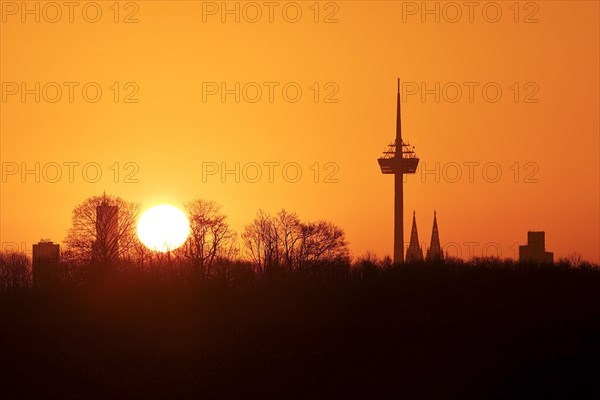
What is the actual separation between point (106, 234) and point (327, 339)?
223ft

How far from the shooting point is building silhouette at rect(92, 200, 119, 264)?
136 meters

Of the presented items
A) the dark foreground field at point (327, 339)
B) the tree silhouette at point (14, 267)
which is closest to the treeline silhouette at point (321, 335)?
the dark foreground field at point (327, 339)

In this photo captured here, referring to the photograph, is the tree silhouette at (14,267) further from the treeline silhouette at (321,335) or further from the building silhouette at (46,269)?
the treeline silhouette at (321,335)

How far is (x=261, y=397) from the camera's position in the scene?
6875 cm

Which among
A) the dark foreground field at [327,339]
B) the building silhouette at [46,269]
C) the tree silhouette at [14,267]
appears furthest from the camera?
the tree silhouette at [14,267]

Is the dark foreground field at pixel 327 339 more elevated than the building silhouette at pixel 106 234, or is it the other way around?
the building silhouette at pixel 106 234

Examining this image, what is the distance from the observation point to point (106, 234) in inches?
5531

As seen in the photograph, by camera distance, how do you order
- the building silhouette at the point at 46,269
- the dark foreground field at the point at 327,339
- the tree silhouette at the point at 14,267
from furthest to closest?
the tree silhouette at the point at 14,267
the building silhouette at the point at 46,269
the dark foreground field at the point at 327,339

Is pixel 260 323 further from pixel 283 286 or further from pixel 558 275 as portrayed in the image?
pixel 558 275

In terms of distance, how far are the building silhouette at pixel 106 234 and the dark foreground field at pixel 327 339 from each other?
1541 inches

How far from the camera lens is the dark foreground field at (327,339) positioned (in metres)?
69.2

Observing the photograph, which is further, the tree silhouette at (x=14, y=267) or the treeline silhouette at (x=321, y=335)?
the tree silhouette at (x=14, y=267)

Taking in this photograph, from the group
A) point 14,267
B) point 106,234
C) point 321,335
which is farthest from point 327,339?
point 14,267

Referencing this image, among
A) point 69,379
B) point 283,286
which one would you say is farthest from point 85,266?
point 69,379
